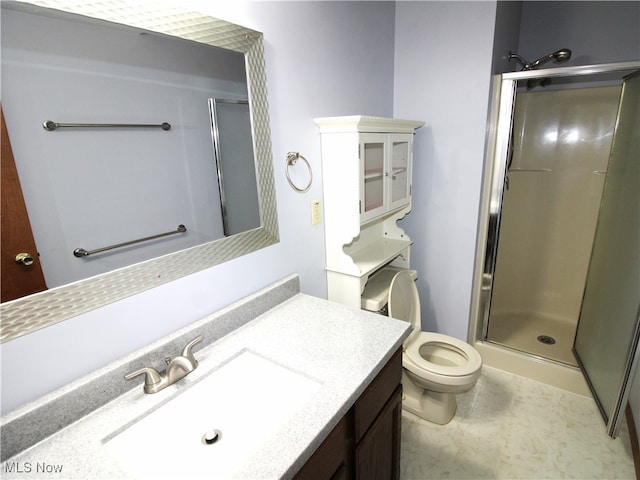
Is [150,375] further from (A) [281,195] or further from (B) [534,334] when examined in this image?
(B) [534,334]

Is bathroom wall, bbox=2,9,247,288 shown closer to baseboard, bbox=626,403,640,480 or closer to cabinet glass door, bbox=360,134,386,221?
cabinet glass door, bbox=360,134,386,221

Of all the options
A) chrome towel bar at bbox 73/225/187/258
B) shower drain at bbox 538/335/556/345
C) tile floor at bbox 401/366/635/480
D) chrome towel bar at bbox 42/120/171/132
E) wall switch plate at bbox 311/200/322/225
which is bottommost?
tile floor at bbox 401/366/635/480

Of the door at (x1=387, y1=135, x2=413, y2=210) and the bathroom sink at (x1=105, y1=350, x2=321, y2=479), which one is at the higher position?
the door at (x1=387, y1=135, x2=413, y2=210)

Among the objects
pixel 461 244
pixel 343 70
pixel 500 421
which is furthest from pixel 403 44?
pixel 500 421

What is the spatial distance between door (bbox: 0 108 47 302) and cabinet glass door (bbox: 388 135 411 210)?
134 cm

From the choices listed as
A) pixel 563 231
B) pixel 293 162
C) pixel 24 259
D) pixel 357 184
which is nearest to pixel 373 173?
pixel 357 184

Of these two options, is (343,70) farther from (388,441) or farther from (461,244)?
(388,441)

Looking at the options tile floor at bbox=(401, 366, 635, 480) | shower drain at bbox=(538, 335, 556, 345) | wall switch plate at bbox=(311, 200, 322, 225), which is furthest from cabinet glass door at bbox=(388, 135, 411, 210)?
shower drain at bbox=(538, 335, 556, 345)

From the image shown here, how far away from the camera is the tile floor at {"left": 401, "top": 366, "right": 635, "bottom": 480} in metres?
1.50

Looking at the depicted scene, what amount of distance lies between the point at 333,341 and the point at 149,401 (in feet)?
1.77

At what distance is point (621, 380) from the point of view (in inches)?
60.5

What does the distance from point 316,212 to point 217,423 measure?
0.91 metres

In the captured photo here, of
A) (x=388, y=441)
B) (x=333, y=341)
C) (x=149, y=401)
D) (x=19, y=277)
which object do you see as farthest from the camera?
(x=388, y=441)

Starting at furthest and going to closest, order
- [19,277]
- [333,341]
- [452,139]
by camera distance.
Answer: [452,139]
[333,341]
[19,277]
